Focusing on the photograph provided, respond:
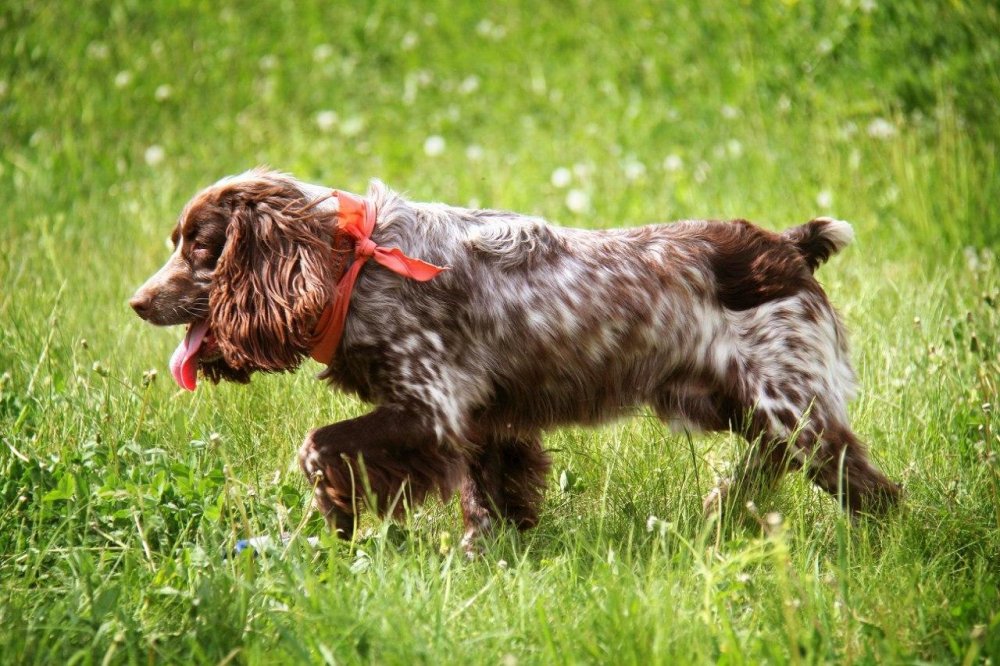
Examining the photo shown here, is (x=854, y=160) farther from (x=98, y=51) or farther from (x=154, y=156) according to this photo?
(x=98, y=51)

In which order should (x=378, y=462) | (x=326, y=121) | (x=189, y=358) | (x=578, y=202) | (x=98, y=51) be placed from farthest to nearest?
(x=98, y=51), (x=326, y=121), (x=578, y=202), (x=189, y=358), (x=378, y=462)

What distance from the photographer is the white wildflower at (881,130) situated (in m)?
7.40

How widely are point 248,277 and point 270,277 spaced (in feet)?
0.29

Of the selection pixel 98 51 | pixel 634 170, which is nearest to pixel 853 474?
pixel 634 170

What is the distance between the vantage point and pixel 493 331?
388 cm

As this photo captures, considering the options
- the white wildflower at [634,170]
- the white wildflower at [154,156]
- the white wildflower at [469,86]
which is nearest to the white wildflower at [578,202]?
the white wildflower at [634,170]

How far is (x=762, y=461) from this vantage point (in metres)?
3.97

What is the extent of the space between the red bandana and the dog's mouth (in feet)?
1.23

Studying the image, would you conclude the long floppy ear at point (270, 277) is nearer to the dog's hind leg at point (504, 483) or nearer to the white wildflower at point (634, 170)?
the dog's hind leg at point (504, 483)

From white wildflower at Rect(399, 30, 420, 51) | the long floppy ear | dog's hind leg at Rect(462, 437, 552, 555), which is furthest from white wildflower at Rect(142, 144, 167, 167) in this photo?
dog's hind leg at Rect(462, 437, 552, 555)

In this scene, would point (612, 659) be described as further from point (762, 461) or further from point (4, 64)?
point (4, 64)

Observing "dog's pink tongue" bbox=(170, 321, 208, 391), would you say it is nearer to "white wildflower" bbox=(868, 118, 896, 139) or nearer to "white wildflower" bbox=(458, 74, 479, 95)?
"white wildflower" bbox=(868, 118, 896, 139)

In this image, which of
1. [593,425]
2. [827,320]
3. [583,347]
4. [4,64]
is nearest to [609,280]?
[583,347]

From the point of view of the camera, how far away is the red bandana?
3.66m
